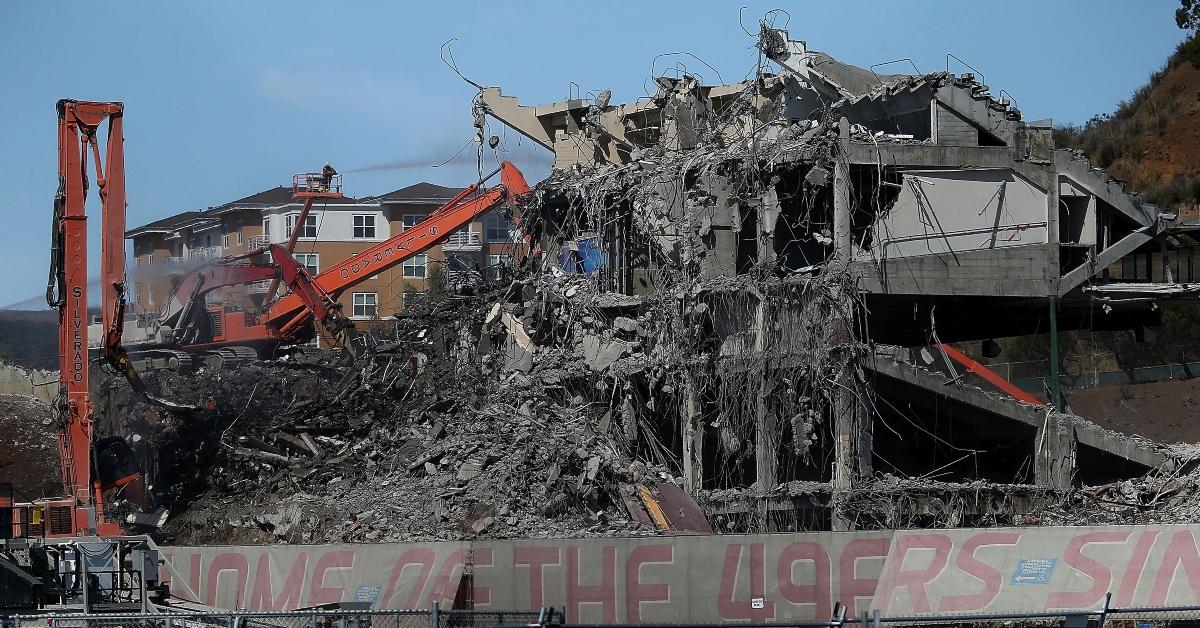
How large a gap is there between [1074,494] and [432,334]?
16.0 meters

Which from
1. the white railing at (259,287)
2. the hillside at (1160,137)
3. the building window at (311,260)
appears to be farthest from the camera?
the building window at (311,260)

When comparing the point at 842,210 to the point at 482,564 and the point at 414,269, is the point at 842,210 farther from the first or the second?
the point at 414,269

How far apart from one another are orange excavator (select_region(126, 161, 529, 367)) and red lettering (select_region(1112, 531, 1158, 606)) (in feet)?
76.6

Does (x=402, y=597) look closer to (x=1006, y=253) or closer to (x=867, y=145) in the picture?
(x=867, y=145)

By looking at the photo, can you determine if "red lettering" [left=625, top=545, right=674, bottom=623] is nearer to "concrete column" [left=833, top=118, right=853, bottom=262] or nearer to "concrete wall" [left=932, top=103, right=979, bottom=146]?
"concrete column" [left=833, top=118, right=853, bottom=262]

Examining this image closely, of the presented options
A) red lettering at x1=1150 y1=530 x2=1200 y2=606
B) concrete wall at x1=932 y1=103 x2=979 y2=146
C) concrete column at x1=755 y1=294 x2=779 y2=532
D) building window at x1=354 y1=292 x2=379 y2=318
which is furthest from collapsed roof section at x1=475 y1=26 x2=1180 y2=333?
building window at x1=354 y1=292 x2=379 y2=318

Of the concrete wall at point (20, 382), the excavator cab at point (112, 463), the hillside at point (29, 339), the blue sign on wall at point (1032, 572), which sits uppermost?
the hillside at point (29, 339)

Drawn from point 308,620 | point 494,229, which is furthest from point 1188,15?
point 308,620

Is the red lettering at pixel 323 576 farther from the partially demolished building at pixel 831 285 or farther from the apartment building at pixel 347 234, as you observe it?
the apartment building at pixel 347 234

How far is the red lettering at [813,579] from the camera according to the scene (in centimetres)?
1716

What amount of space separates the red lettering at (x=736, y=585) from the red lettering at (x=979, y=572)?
216 centimetres

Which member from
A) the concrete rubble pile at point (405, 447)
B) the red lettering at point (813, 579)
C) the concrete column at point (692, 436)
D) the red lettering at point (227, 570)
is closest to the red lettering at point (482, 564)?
the red lettering at point (227, 570)

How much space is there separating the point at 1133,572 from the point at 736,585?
4728mm

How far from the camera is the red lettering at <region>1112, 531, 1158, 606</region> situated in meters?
16.9
